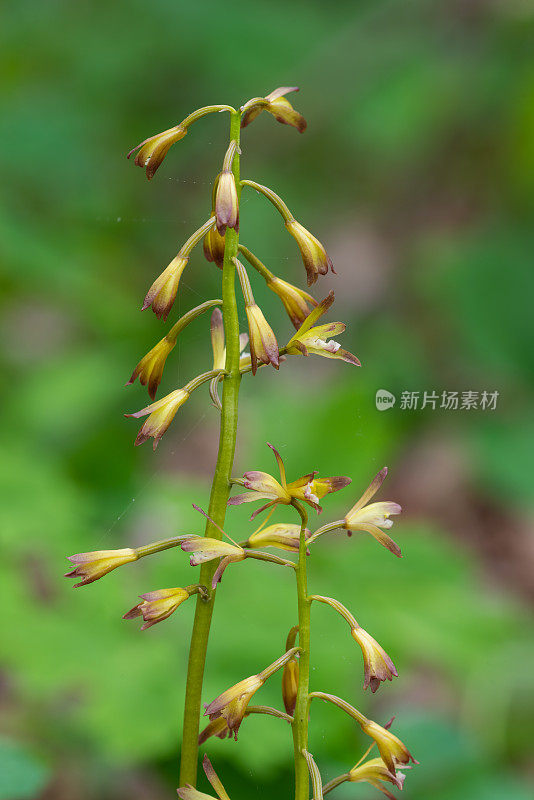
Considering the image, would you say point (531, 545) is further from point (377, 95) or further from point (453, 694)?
point (377, 95)

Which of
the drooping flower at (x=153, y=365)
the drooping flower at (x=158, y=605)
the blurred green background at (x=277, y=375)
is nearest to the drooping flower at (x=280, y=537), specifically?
the drooping flower at (x=158, y=605)

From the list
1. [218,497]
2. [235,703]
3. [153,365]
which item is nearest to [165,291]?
[153,365]

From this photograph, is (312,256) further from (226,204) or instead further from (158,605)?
(158,605)

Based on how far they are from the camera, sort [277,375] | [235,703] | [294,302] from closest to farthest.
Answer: [235,703]
[294,302]
[277,375]

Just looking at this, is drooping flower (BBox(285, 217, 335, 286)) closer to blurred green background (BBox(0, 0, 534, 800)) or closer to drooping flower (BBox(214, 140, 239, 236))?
drooping flower (BBox(214, 140, 239, 236))

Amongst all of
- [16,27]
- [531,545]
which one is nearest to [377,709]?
[531,545]
